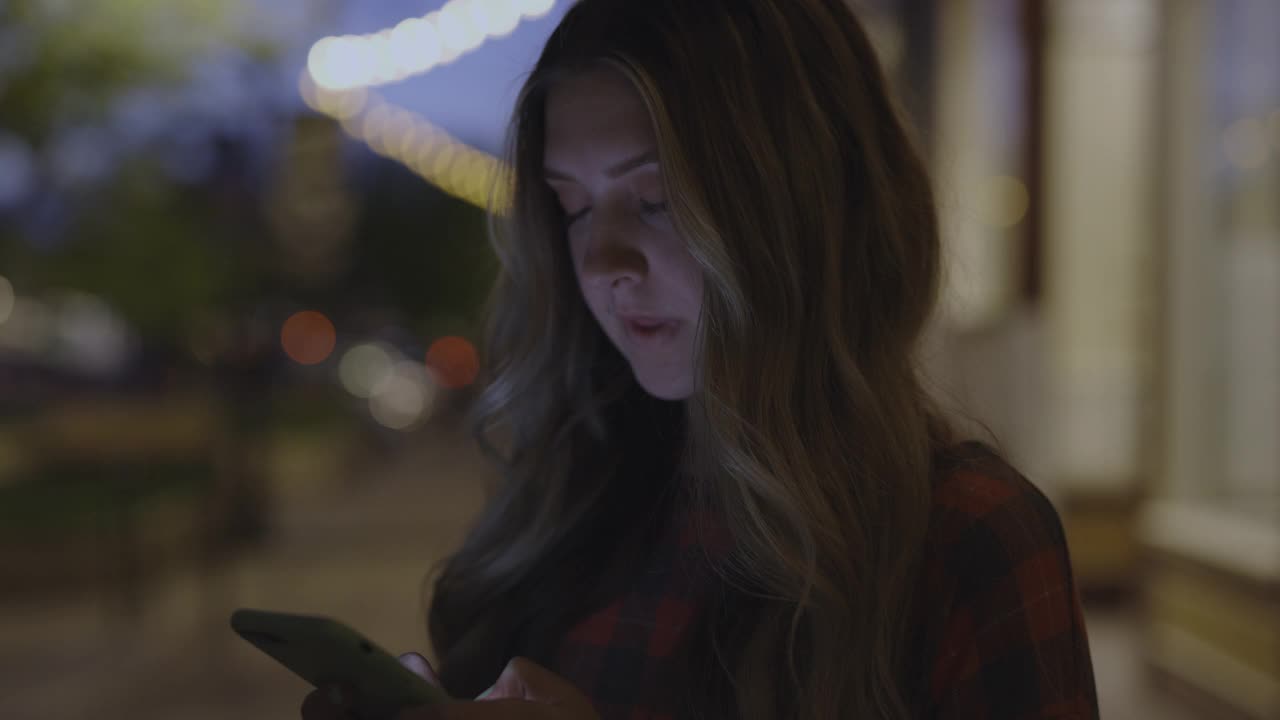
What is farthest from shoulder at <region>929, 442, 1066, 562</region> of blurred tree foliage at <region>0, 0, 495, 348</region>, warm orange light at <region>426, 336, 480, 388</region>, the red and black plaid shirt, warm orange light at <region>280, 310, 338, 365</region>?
warm orange light at <region>280, 310, 338, 365</region>

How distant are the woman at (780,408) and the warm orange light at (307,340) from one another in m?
25.9

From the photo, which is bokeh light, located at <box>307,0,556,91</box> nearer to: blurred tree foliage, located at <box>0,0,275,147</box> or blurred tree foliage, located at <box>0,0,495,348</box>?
blurred tree foliage, located at <box>0,0,495,348</box>

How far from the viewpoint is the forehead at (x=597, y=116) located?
1.44 meters

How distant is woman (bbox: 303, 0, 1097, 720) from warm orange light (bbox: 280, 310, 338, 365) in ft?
85.1

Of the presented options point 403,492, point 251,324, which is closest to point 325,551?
point 251,324

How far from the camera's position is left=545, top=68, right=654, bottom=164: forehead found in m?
1.44

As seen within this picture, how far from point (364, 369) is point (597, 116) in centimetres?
2303

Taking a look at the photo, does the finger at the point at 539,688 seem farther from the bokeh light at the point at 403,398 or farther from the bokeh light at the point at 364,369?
the bokeh light at the point at 364,369

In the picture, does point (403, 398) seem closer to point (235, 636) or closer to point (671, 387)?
point (235, 636)

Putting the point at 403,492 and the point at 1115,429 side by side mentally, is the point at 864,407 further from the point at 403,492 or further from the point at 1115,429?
the point at 403,492

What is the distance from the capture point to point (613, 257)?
1455 millimetres

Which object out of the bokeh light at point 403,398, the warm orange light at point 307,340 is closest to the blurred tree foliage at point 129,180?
the bokeh light at point 403,398

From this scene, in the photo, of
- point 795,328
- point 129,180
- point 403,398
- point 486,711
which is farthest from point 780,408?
point 403,398

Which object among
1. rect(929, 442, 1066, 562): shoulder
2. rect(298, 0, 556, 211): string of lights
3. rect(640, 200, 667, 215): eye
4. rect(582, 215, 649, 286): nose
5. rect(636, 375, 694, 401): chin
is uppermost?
rect(298, 0, 556, 211): string of lights
